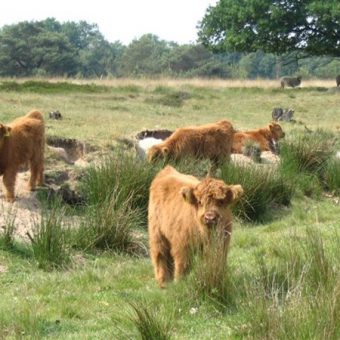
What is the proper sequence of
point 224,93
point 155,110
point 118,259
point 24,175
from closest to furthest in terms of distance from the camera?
point 118,259
point 24,175
point 155,110
point 224,93

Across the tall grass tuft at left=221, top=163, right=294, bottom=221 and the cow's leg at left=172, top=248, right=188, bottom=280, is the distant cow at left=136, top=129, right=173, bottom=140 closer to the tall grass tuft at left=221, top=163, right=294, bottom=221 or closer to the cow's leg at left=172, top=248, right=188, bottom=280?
the tall grass tuft at left=221, top=163, right=294, bottom=221

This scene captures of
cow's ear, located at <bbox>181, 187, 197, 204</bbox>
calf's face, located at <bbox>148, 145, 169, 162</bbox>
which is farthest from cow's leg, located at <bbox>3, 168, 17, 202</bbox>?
cow's ear, located at <bbox>181, 187, 197, 204</bbox>

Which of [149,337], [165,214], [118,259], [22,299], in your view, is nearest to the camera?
[149,337]

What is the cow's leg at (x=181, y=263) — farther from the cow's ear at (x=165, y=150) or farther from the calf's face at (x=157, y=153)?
the cow's ear at (x=165, y=150)

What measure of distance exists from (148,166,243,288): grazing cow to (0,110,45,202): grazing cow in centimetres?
318

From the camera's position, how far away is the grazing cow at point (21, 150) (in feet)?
31.7

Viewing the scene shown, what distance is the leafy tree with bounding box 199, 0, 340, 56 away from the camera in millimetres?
32969

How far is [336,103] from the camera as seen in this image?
2530 cm

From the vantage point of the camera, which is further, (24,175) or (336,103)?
(336,103)

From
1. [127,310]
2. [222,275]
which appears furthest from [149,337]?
[222,275]

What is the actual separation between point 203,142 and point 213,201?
6.66m

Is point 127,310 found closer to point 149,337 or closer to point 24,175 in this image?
point 149,337

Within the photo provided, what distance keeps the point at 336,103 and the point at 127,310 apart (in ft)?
69.5

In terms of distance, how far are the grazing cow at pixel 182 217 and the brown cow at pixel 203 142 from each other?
4.53 m
